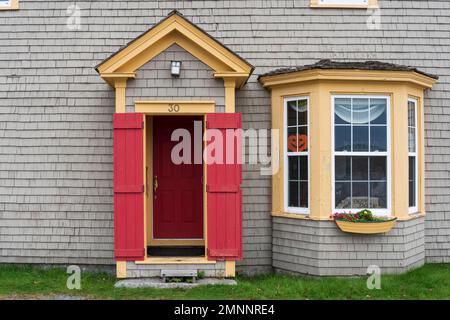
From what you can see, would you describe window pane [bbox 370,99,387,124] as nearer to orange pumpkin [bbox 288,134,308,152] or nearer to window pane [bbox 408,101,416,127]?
window pane [bbox 408,101,416,127]

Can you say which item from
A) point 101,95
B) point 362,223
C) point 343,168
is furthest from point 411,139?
point 101,95

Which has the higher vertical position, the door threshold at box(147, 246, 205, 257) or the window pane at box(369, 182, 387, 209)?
the window pane at box(369, 182, 387, 209)

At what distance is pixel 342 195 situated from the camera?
25.9 feet

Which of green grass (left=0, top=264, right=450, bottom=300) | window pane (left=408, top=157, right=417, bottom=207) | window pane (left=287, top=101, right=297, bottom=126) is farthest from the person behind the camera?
window pane (left=408, top=157, right=417, bottom=207)

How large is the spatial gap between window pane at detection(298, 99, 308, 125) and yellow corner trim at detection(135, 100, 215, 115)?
1.54 meters

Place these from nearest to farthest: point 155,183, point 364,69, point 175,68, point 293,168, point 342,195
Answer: point 175,68, point 364,69, point 342,195, point 293,168, point 155,183

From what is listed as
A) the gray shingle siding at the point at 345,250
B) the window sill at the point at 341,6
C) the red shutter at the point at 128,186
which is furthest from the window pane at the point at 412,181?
the red shutter at the point at 128,186

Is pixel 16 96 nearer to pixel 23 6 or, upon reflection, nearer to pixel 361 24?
pixel 23 6

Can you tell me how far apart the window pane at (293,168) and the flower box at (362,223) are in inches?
38.3

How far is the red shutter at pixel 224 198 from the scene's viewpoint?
7508mm

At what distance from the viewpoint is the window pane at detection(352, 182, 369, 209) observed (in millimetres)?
7891

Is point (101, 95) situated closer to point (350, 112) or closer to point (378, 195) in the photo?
point (350, 112)

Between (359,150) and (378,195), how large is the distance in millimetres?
812

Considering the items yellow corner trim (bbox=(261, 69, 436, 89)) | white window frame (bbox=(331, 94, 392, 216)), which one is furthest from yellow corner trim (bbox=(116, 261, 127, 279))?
yellow corner trim (bbox=(261, 69, 436, 89))
